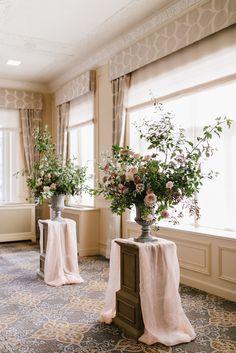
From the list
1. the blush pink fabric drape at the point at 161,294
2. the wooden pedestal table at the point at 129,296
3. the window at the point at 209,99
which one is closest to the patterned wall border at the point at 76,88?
the window at the point at 209,99

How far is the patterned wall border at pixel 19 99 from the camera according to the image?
854 centimetres

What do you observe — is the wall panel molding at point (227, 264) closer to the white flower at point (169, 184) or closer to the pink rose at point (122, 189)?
the white flower at point (169, 184)

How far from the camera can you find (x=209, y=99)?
487 centimetres

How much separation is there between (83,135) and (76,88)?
93 cm

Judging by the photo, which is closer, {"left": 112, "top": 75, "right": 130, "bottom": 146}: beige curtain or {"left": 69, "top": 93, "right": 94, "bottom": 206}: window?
{"left": 112, "top": 75, "right": 130, "bottom": 146}: beige curtain

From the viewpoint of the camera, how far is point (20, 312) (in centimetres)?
391

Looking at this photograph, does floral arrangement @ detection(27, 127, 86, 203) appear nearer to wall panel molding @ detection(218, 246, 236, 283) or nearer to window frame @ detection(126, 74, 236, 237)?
window frame @ detection(126, 74, 236, 237)

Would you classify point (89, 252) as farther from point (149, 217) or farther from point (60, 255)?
point (149, 217)

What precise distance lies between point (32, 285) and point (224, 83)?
3.39 meters

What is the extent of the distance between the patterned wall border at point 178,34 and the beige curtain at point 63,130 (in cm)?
206

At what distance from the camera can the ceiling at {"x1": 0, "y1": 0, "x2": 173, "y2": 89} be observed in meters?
5.13

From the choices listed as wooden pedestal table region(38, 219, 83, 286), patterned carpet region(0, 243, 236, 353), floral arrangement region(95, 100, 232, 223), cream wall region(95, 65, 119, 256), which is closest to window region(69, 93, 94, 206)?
cream wall region(95, 65, 119, 256)

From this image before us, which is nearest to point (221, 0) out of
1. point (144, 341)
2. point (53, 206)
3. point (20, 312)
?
point (53, 206)

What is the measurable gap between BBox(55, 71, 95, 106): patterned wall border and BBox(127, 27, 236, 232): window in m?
1.84
